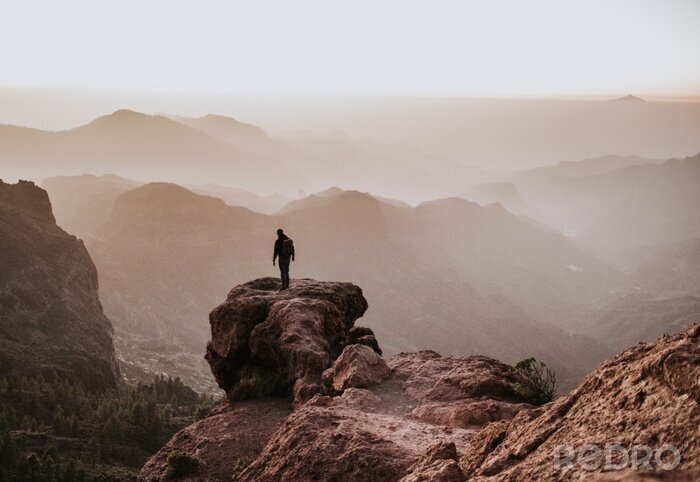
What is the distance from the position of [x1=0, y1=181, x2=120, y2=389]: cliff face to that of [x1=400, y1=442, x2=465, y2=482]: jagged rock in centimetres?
7819

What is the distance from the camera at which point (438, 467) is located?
9.02m

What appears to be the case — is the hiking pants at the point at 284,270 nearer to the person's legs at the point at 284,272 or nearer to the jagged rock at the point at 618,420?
the person's legs at the point at 284,272

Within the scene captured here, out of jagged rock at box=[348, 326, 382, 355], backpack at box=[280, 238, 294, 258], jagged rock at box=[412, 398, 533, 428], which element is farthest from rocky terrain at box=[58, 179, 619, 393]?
jagged rock at box=[412, 398, 533, 428]

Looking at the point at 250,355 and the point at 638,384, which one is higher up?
the point at 638,384

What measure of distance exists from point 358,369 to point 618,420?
1340 cm

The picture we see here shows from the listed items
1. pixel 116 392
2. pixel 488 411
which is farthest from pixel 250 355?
pixel 116 392

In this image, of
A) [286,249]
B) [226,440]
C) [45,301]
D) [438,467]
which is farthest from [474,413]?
[45,301]

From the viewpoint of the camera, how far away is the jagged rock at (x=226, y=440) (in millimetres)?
16500

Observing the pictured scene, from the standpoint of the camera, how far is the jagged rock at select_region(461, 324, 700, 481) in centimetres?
614

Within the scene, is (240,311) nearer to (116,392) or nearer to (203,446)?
(203,446)

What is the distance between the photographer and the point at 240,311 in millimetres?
23391

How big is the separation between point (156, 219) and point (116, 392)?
344 ft

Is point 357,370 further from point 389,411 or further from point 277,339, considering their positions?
point 277,339

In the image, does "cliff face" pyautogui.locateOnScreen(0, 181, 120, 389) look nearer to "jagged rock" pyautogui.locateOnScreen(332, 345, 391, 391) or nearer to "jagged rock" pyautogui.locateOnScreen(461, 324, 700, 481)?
"jagged rock" pyautogui.locateOnScreen(332, 345, 391, 391)
